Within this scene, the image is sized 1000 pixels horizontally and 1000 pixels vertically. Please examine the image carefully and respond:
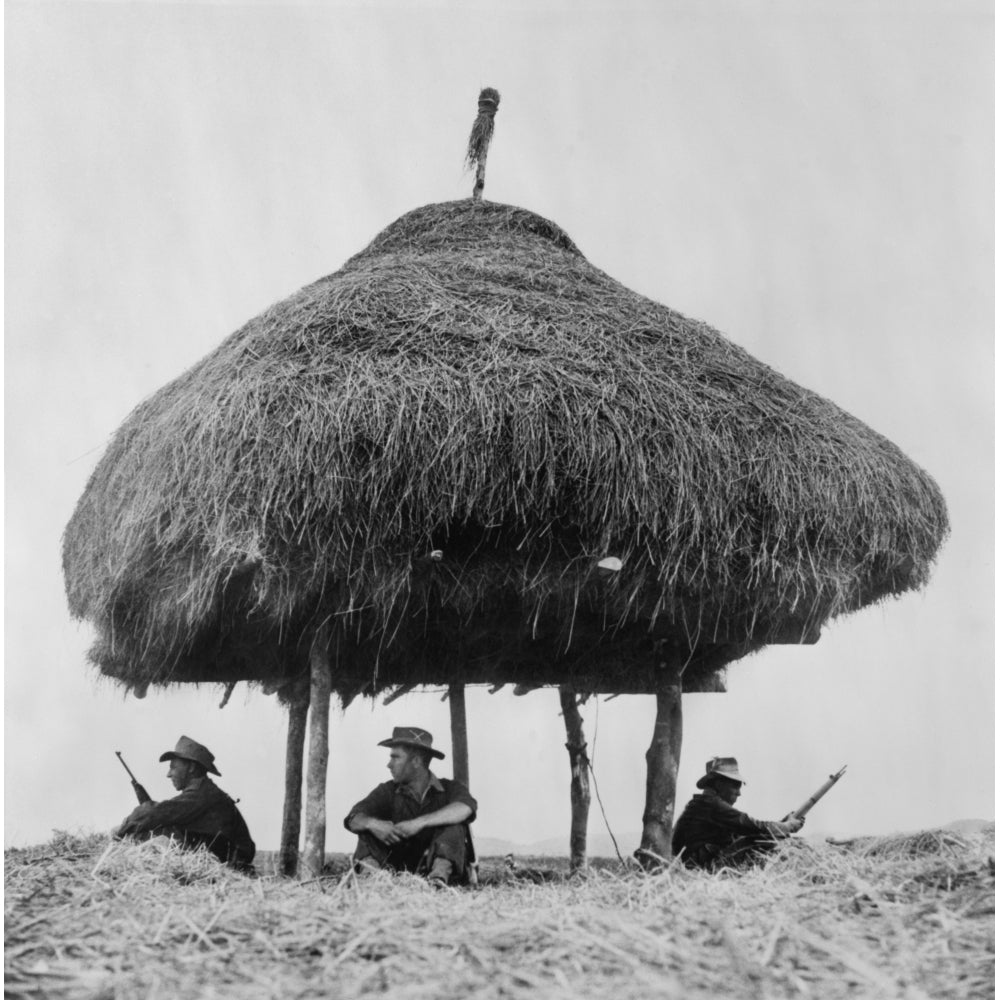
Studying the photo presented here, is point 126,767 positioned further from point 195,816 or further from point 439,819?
point 439,819

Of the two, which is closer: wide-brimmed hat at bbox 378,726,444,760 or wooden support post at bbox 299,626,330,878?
wooden support post at bbox 299,626,330,878

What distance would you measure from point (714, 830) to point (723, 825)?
77 mm

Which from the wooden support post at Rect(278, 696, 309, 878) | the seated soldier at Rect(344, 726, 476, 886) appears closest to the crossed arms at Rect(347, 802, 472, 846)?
the seated soldier at Rect(344, 726, 476, 886)

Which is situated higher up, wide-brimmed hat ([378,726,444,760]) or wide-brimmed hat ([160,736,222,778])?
wide-brimmed hat ([378,726,444,760])

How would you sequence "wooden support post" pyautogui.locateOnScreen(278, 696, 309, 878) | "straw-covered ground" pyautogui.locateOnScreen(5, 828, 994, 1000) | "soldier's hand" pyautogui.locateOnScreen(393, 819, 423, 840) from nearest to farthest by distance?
"straw-covered ground" pyautogui.locateOnScreen(5, 828, 994, 1000)
"soldier's hand" pyautogui.locateOnScreen(393, 819, 423, 840)
"wooden support post" pyautogui.locateOnScreen(278, 696, 309, 878)

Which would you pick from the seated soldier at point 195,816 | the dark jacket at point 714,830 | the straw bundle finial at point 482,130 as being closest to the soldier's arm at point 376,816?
the seated soldier at point 195,816

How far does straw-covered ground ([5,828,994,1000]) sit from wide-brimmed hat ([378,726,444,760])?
169cm

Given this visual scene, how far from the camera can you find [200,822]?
25.8ft

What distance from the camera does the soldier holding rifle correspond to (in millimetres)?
7691

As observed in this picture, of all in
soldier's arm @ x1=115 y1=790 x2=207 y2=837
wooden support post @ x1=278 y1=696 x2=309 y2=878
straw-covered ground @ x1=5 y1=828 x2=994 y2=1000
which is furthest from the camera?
wooden support post @ x1=278 y1=696 x2=309 y2=878

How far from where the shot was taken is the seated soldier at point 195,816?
7641mm

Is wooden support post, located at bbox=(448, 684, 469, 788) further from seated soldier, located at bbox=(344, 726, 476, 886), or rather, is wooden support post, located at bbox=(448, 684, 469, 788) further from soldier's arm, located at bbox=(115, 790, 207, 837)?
soldier's arm, located at bbox=(115, 790, 207, 837)

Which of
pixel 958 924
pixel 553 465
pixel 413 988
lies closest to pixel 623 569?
pixel 553 465

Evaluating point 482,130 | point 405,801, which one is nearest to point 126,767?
point 405,801
